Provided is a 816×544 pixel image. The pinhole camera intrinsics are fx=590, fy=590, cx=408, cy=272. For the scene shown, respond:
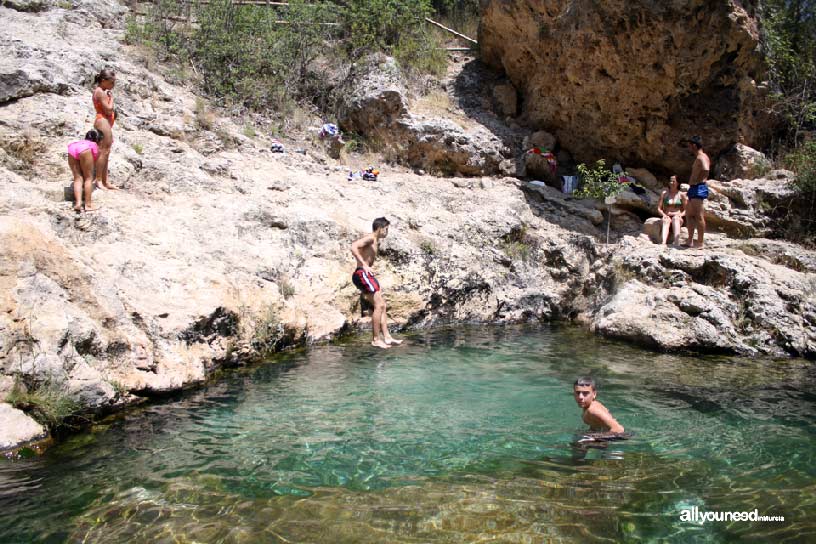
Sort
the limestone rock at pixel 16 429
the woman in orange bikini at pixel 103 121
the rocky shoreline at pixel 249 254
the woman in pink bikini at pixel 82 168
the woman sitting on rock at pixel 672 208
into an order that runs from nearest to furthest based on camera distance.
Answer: the limestone rock at pixel 16 429 → the rocky shoreline at pixel 249 254 → the woman in pink bikini at pixel 82 168 → the woman in orange bikini at pixel 103 121 → the woman sitting on rock at pixel 672 208

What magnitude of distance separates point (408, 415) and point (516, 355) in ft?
8.60

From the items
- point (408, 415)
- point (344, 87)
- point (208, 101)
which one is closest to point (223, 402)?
point (408, 415)

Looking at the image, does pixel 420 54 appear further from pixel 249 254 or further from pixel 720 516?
pixel 720 516

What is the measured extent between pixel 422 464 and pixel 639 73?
10629mm

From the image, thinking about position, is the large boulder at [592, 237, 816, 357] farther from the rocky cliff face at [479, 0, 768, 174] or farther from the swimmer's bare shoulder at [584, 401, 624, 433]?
the rocky cliff face at [479, 0, 768, 174]

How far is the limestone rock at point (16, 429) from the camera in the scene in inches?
156

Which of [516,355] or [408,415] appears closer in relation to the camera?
[408,415]

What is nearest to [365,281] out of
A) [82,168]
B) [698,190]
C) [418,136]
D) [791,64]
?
[82,168]

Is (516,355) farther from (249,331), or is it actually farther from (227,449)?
(227,449)

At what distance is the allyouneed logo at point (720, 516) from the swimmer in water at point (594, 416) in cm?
116

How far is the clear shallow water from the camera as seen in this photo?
323cm

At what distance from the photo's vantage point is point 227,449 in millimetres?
4258


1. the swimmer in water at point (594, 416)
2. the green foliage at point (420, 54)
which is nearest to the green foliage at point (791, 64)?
the green foliage at point (420, 54)

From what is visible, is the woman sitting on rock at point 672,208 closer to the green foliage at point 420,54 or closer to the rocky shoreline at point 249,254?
the rocky shoreline at point 249,254
